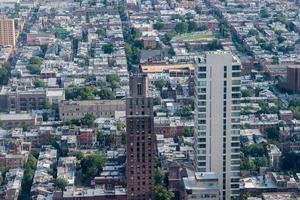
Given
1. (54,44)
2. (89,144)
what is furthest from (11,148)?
(54,44)

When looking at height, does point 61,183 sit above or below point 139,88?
below

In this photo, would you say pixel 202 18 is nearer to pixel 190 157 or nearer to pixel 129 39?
→ pixel 129 39

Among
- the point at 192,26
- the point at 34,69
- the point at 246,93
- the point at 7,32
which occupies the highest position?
the point at 7,32

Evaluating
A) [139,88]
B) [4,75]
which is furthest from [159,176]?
[4,75]

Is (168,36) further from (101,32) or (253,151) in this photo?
(253,151)

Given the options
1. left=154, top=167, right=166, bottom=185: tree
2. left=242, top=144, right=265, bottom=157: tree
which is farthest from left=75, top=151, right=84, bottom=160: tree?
left=242, top=144, right=265, bottom=157: tree

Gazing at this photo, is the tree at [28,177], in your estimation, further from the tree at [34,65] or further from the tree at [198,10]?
the tree at [198,10]
